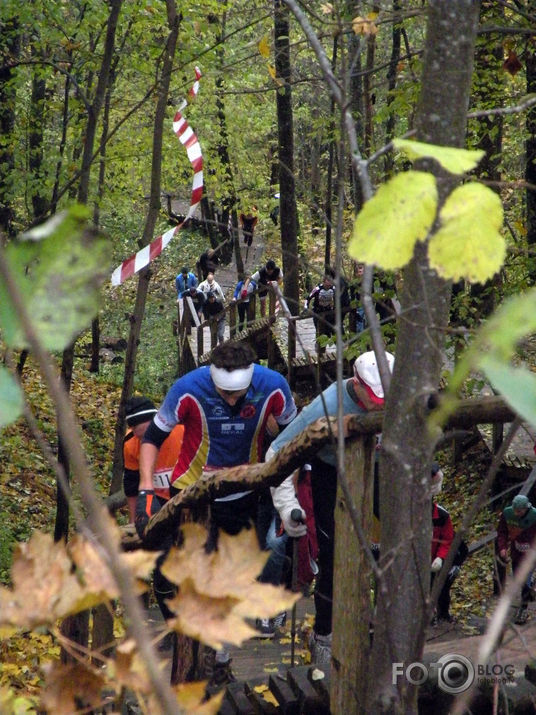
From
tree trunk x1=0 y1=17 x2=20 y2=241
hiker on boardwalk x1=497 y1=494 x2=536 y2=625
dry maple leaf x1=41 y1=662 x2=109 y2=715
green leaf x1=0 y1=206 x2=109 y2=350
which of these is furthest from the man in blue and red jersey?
tree trunk x1=0 y1=17 x2=20 y2=241

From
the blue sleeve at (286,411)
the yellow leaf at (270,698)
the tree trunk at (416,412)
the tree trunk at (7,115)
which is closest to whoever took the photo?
the tree trunk at (416,412)

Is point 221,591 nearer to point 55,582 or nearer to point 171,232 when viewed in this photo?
point 55,582

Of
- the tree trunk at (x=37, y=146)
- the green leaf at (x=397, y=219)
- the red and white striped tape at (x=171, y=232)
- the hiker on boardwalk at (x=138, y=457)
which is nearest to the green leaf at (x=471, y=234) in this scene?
the green leaf at (x=397, y=219)

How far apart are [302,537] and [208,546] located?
592 millimetres

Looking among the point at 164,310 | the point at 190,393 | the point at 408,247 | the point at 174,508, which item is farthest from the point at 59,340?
the point at 164,310

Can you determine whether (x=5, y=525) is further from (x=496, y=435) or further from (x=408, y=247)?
(x=408, y=247)

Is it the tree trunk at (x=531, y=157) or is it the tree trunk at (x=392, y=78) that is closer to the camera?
the tree trunk at (x=392, y=78)

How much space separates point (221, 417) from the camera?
506 centimetres

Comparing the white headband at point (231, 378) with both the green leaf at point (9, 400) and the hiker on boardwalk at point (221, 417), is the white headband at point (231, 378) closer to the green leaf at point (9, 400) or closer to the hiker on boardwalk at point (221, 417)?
the hiker on boardwalk at point (221, 417)

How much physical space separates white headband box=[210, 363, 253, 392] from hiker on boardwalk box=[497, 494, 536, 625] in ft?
11.7

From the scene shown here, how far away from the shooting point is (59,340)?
0.97m

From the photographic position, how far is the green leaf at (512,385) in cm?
83

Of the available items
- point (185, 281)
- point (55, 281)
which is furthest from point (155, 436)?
point (185, 281)

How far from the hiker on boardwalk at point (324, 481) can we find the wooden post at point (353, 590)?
96cm
